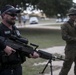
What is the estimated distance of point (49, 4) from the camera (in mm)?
27797

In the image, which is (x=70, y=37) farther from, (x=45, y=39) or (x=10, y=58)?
(x=45, y=39)

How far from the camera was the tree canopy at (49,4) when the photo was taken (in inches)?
1040

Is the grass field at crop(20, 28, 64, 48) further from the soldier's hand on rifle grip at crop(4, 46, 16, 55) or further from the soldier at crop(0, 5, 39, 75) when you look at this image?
the soldier's hand on rifle grip at crop(4, 46, 16, 55)

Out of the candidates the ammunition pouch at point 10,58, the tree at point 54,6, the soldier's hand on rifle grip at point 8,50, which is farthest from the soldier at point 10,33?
the tree at point 54,6

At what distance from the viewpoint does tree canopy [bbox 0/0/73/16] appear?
26.4 metres

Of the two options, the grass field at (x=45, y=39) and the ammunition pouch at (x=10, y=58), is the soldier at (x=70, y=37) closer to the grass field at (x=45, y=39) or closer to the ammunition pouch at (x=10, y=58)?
the ammunition pouch at (x=10, y=58)

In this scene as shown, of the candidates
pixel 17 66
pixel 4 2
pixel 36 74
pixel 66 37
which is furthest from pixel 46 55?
pixel 4 2

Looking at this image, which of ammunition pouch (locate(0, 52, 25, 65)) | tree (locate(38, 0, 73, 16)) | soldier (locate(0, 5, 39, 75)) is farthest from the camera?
tree (locate(38, 0, 73, 16))

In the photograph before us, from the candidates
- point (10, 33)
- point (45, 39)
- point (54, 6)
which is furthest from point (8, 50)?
point (54, 6)

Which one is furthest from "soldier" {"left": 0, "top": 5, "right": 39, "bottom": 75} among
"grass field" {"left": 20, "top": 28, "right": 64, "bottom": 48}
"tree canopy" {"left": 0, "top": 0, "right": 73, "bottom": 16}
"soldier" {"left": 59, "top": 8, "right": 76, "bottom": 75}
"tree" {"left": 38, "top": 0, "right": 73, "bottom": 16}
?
"tree" {"left": 38, "top": 0, "right": 73, "bottom": 16}

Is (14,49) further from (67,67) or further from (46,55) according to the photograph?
(67,67)

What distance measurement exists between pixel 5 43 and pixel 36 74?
14.2ft

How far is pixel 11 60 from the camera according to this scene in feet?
14.1

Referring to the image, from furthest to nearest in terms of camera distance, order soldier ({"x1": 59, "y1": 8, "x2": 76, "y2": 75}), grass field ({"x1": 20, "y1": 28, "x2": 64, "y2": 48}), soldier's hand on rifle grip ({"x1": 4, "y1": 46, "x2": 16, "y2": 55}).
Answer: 1. grass field ({"x1": 20, "y1": 28, "x2": 64, "y2": 48})
2. soldier ({"x1": 59, "y1": 8, "x2": 76, "y2": 75})
3. soldier's hand on rifle grip ({"x1": 4, "y1": 46, "x2": 16, "y2": 55})
